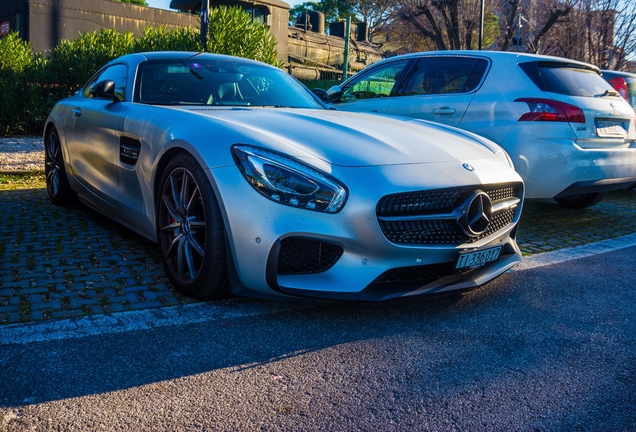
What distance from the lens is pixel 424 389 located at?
105 inches

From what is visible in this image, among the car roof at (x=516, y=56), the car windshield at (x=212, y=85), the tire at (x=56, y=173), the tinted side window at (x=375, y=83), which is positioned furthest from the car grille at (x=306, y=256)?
the tinted side window at (x=375, y=83)

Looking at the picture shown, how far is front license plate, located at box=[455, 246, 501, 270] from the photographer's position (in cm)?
345

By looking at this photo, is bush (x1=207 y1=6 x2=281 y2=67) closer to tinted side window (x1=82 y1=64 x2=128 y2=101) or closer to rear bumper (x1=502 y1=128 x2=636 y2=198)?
tinted side window (x1=82 y1=64 x2=128 y2=101)

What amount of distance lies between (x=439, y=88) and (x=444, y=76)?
14cm

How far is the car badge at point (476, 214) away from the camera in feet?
11.2

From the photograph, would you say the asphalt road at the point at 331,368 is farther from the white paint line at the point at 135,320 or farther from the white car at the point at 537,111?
the white car at the point at 537,111

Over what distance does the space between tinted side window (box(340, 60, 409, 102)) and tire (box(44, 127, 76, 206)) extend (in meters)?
3.17

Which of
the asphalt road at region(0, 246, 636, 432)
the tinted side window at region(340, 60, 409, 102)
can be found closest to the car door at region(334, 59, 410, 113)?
the tinted side window at region(340, 60, 409, 102)

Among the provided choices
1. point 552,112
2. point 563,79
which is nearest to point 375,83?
point 563,79

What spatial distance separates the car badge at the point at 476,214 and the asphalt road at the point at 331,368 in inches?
19.0

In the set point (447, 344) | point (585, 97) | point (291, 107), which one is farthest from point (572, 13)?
point (447, 344)

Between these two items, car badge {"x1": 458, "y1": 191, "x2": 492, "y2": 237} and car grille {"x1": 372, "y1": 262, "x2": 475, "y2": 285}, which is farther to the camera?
car badge {"x1": 458, "y1": 191, "x2": 492, "y2": 237}

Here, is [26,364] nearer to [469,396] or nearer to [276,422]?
[276,422]

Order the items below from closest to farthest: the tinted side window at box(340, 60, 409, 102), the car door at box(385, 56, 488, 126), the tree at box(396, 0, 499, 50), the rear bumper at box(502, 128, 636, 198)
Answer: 1. the rear bumper at box(502, 128, 636, 198)
2. the car door at box(385, 56, 488, 126)
3. the tinted side window at box(340, 60, 409, 102)
4. the tree at box(396, 0, 499, 50)
